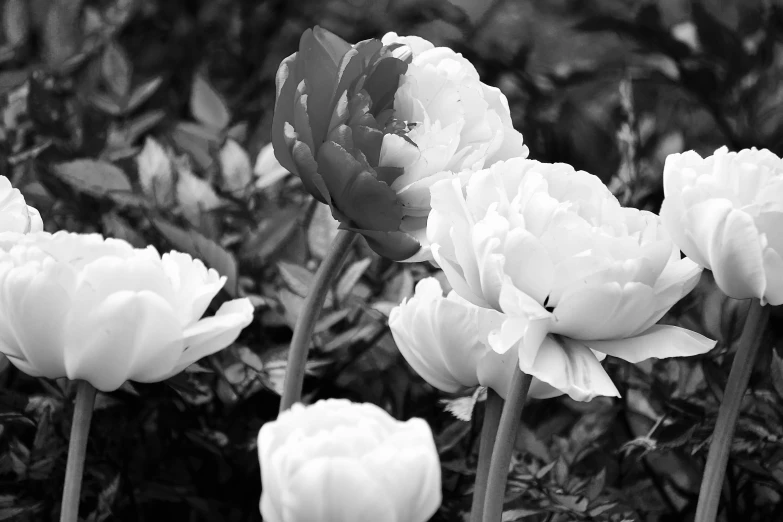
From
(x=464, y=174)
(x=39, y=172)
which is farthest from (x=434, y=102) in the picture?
(x=39, y=172)

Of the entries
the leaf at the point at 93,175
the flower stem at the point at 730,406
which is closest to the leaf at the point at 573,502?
the flower stem at the point at 730,406

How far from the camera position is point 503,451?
0.39m

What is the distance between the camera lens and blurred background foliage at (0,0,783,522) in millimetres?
582

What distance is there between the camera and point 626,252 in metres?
0.39

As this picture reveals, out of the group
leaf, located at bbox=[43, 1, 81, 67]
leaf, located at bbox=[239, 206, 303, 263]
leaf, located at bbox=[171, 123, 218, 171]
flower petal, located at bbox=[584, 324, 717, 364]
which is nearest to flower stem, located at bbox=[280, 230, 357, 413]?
flower petal, located at bbox=[584, 324, 717, 364]

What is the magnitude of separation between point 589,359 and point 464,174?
0.30 ft

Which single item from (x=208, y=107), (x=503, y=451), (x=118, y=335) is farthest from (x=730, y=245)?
(x=208, y=107)

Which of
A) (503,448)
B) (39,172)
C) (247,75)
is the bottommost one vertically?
(247,75)

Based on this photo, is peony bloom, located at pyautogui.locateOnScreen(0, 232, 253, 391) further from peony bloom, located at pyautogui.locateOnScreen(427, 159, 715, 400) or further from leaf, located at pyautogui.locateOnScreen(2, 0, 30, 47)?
leaf, located at pyautogui.locateOnScreen(2, 0, 30, 47)

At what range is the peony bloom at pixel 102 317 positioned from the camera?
389 millimetres

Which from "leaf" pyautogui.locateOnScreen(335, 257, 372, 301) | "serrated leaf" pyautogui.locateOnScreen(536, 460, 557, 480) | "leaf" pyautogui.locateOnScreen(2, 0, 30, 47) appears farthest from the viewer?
"leaf" pyautogui.locateOnScreen(2, 0, 30, 47)

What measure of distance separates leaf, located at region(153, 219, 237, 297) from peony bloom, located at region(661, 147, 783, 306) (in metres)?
0.28

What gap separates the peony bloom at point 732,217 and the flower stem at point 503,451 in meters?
0.09

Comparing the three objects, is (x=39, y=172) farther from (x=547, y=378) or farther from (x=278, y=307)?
(x=547, y=378)
